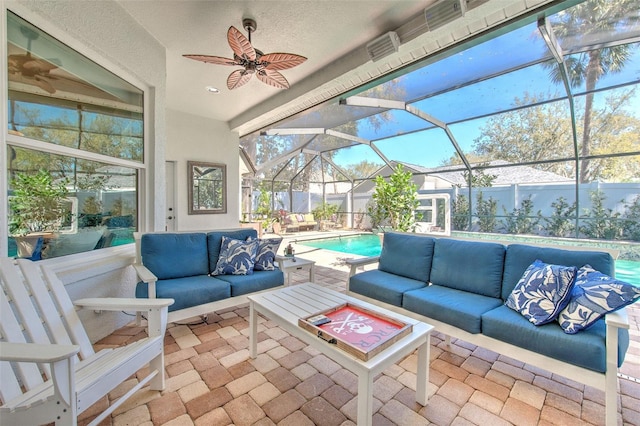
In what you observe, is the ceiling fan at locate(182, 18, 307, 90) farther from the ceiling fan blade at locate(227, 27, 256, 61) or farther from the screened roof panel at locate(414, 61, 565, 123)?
the screened roof panel at locate(414, 61, 565, 123)

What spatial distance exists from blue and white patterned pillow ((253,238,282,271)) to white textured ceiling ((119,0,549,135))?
7.19 ft

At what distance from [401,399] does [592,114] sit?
21.8ft

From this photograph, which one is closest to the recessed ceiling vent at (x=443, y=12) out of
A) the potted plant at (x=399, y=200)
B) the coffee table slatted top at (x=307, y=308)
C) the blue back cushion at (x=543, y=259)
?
the blue back cushion at (x=543, y=259)

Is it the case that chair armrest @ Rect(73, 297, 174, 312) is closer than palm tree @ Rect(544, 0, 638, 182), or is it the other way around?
chair armrest @ Rect(73, 297, 174, 312)

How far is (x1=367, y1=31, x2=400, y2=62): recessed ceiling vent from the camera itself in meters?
2.57

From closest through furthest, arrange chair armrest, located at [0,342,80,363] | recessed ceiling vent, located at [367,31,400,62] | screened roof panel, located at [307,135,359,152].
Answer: chair armrest, located at [0,342,80,363] < recessed ceiling vent, located at [367,31,400,62] < screened roof panel, located at [307,135,359,152]

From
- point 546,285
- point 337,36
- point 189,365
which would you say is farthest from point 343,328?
point 337,36

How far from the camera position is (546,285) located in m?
1.75

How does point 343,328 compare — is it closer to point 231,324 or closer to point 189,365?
point 189,365

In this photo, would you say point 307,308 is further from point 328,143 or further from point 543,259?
point 328,143

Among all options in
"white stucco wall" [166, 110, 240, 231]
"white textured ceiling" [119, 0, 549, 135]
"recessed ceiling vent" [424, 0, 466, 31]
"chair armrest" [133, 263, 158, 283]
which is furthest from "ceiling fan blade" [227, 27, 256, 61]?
Answer: "white stucco wall" [166, 110, 240, 231]

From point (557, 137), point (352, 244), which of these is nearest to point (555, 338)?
point (557, 137)

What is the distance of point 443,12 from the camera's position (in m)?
2.19

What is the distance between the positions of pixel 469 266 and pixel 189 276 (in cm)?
265
